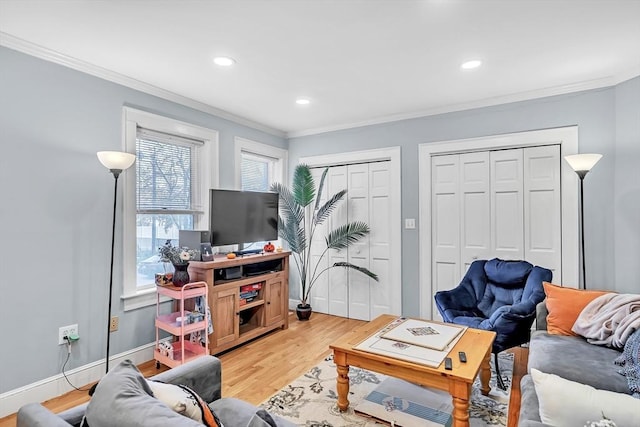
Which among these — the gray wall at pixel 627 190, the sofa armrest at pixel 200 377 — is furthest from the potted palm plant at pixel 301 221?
the sofa armrest at pixel 200 377

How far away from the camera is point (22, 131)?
7.77 feet

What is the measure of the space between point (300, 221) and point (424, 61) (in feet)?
8.19

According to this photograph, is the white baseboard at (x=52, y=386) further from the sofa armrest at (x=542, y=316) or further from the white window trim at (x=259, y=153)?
the sofa armrest at (x=542, y=316)

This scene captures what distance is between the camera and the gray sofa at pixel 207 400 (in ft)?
3.64

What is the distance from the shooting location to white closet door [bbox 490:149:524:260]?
11.5ft

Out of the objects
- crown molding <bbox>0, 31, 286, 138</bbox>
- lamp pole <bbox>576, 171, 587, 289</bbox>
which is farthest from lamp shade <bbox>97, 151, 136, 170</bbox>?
lamp pole <bbox>576, 171, 587, 289</bbox>

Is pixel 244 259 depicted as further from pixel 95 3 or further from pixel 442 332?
pixel 95 3

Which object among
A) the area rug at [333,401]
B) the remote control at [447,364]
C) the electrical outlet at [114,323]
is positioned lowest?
the area rug at [333,401]

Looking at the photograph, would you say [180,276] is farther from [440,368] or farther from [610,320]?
[610,320]

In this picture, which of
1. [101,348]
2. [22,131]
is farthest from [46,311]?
[22,131]

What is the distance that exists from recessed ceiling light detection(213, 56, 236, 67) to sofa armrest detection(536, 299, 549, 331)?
304 centimetres

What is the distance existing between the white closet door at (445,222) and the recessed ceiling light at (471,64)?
118 centimetres

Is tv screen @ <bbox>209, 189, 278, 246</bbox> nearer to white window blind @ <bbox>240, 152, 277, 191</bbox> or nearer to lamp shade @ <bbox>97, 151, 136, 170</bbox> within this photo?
white window blind @ <bbox>240, 152, 277, 191</bbox>

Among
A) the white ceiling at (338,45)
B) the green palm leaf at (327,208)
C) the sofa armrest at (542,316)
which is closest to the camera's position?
the white ceiling at (338,45)
